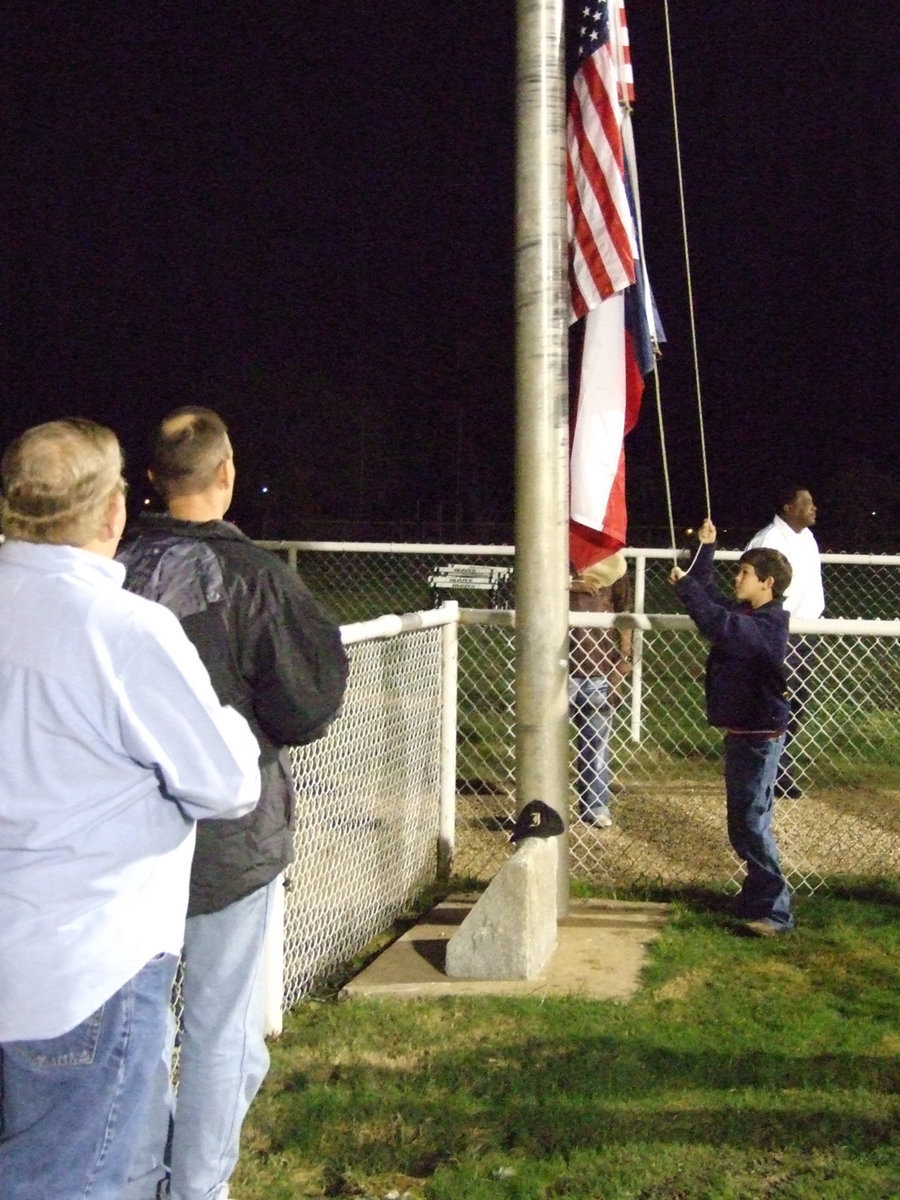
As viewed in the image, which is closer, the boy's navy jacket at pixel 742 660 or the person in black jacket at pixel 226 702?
the person in black jacket at pixel 226 702

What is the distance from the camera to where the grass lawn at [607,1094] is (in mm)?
3447

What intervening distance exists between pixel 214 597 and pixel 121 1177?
114 centimetres

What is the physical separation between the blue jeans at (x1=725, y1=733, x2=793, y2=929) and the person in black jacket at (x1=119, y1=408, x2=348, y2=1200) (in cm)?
272

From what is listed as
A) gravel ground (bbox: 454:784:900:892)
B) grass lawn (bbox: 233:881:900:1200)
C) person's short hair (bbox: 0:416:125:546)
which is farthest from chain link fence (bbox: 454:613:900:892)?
person's short hair (bbox: 0:416:125:546)

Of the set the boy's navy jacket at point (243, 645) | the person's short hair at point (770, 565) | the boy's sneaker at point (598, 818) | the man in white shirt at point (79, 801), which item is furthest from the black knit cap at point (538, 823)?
the man in white shirt at point (79, 801)

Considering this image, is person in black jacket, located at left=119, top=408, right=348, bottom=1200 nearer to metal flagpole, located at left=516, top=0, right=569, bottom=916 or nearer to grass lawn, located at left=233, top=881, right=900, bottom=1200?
grass lawn, located at left=233, top=881, right=900, bottom=1200

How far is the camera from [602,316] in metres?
5.54

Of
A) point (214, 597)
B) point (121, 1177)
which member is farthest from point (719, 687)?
point (121, 1177)

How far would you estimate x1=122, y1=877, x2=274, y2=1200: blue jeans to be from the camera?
9.67 ft

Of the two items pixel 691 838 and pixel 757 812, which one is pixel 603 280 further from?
pixel 691 838

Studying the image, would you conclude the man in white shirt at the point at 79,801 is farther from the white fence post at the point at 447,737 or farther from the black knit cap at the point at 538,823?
the white fence post at the point at 447,737

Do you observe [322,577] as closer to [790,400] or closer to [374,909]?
[374,909]

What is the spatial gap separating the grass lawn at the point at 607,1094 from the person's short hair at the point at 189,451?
6.03 feet

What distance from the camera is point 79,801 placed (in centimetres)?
219
